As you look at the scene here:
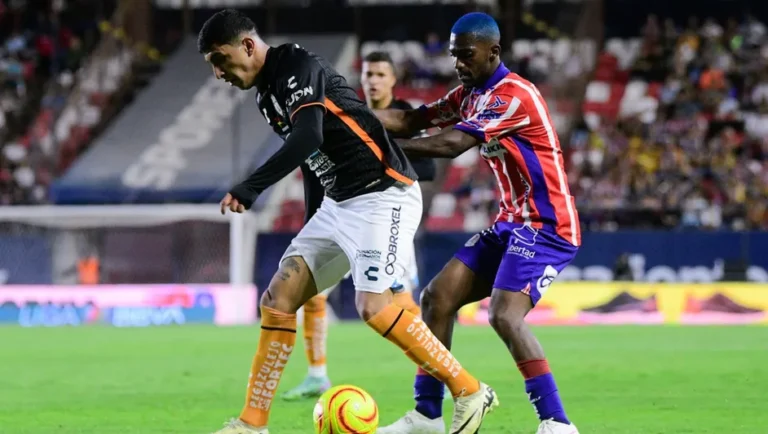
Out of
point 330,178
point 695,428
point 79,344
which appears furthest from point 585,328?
point 330,178

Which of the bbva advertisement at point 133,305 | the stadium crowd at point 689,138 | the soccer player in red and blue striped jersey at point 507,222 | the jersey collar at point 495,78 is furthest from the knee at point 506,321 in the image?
the bbva advertisement at point 133,305

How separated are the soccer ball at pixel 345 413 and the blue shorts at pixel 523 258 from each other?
955 mm

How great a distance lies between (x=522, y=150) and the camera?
6824mm

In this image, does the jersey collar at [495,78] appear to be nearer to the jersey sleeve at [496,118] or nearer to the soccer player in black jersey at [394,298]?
the jersey sleeve at [496,118]

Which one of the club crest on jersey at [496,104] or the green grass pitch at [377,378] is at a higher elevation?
the club crest on jersey at [496,104]

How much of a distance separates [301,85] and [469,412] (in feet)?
6.28

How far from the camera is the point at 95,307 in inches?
872

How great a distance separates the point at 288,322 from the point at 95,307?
16.1m

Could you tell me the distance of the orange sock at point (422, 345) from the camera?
259 inches

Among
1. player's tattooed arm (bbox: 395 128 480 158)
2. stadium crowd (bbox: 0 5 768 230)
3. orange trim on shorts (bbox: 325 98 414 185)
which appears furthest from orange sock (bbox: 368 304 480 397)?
stadium crowd (bbox: 0 5 768 230)

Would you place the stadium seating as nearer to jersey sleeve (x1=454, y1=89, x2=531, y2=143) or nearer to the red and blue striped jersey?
the red and blue striped jersey

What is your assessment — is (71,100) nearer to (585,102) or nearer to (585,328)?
(585,102)

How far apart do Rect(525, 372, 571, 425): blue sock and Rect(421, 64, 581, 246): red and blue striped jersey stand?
83 centimetres

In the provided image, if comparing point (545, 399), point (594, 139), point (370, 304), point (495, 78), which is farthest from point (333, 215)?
point (594, 139)
